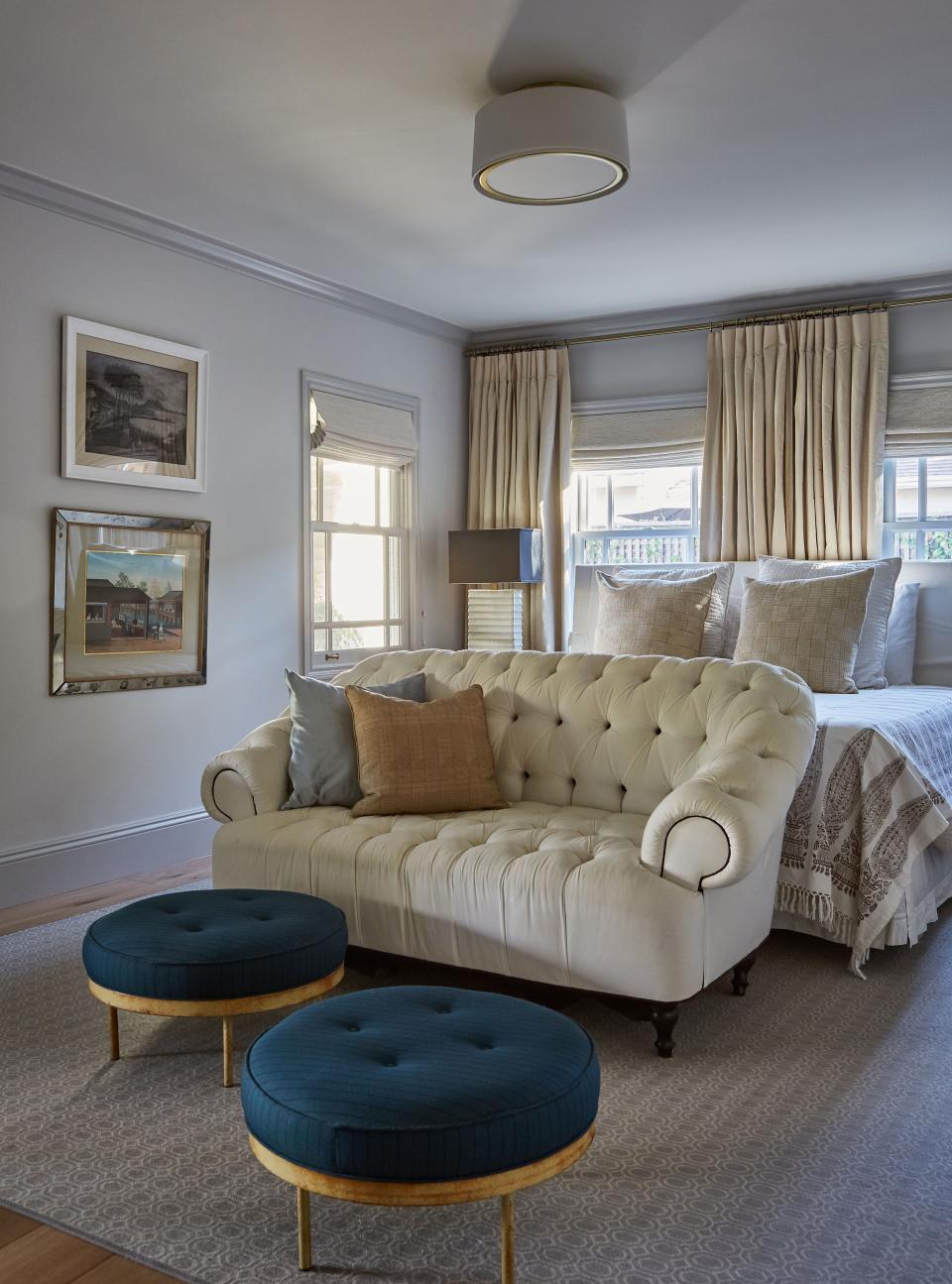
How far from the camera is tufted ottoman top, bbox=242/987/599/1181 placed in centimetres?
173

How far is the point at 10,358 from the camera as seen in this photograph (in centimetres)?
413

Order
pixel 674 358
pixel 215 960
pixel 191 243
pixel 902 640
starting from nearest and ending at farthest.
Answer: pixel 215 960 → pixel 191 243 → pixel 902 640 → pixel 674 358

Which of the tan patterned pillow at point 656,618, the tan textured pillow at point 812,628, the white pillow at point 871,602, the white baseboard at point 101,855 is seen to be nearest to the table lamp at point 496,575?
the tan patterned pillow at point 656,618

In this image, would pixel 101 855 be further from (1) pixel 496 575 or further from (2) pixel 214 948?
(1) pixel 496 575

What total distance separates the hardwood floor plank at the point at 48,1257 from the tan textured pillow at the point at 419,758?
1.53 m

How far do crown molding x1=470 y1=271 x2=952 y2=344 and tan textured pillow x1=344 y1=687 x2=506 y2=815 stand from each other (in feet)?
11.3

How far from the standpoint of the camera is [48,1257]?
6.40ft

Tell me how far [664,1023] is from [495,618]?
392 cm

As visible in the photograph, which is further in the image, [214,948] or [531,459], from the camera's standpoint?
[531,459]

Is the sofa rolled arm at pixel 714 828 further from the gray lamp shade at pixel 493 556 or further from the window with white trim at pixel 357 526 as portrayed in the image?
the gray lamp shade at pixel 493 556

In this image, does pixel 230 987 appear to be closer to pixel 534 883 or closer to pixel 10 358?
pixel 534 883

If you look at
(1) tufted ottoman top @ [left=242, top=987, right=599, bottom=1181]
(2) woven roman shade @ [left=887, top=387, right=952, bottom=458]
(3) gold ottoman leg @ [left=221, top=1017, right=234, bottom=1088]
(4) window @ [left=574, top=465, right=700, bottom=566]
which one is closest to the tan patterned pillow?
(4) window @ [left=574, top=465, right=700, bottom=566]

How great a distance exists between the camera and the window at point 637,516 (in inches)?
252

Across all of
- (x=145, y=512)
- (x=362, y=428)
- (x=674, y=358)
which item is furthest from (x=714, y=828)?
(x=674, y=358)
